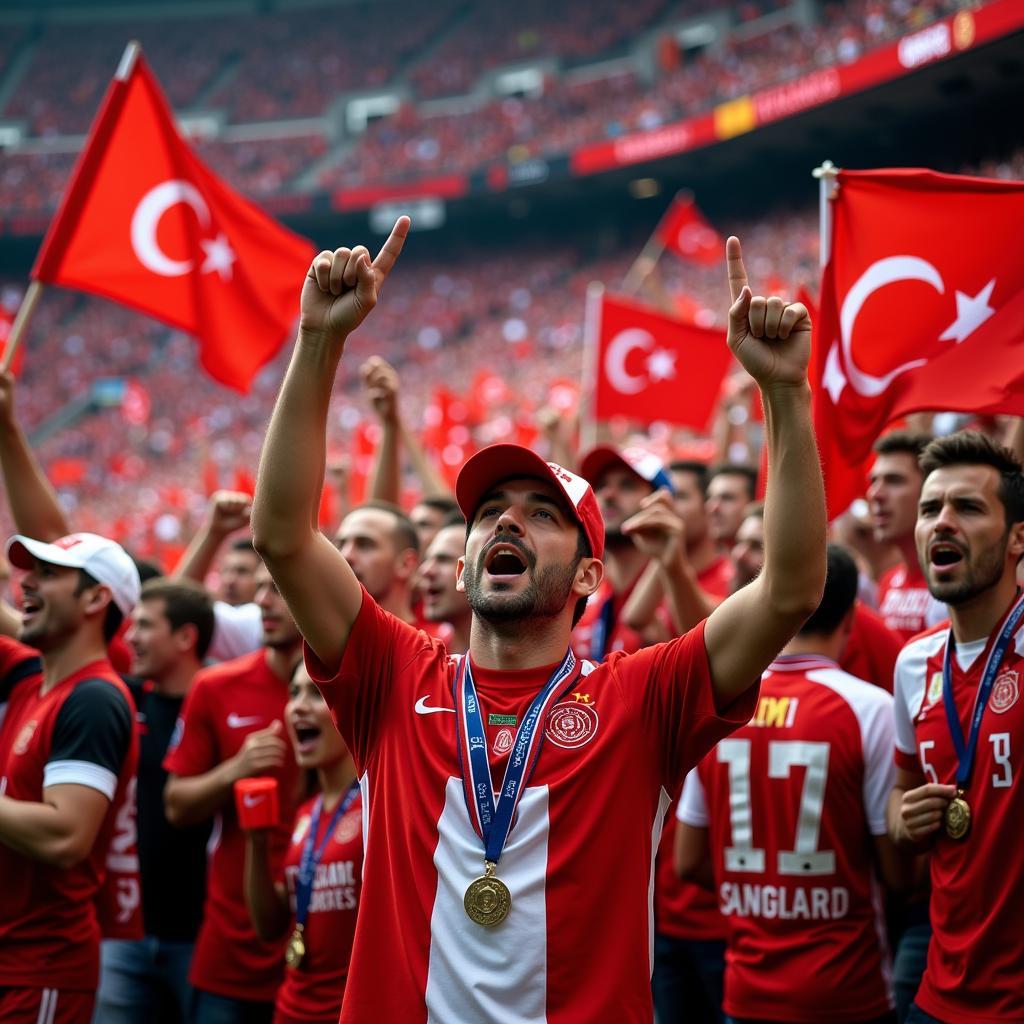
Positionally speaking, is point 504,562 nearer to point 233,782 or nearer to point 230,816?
point 233,782

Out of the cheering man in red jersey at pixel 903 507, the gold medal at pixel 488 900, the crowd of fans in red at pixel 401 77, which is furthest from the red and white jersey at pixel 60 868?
the crowd of fans in red at pixel 401 77

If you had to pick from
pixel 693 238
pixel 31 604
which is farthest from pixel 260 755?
pixel 693 238

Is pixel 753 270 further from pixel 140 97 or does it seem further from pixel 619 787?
pixel 619 787

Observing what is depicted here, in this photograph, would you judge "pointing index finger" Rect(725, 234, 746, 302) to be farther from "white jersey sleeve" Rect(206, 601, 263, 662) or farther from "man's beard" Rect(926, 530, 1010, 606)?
"white jersey sleeve" Rect(206, 601, 263, 662)

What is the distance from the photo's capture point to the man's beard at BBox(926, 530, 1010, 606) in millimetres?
3371

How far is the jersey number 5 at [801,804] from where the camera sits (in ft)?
11.9

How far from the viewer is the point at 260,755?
4.07 meters

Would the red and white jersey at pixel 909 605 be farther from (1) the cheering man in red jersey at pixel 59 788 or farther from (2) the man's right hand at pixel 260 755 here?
(1) the cheering man in red jersey at pixel 59 788

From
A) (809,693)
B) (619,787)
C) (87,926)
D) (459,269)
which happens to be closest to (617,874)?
(619,787)

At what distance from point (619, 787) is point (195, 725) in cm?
226

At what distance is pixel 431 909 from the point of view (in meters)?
2.59

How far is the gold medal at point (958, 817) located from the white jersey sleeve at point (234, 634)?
3.07 m

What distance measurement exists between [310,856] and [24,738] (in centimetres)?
95

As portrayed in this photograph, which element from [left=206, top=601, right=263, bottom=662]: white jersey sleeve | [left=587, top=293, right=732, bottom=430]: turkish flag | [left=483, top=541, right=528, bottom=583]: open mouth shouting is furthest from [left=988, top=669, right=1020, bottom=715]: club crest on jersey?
[left=587, top=293, right=732, bottom=430]: turkish flag
